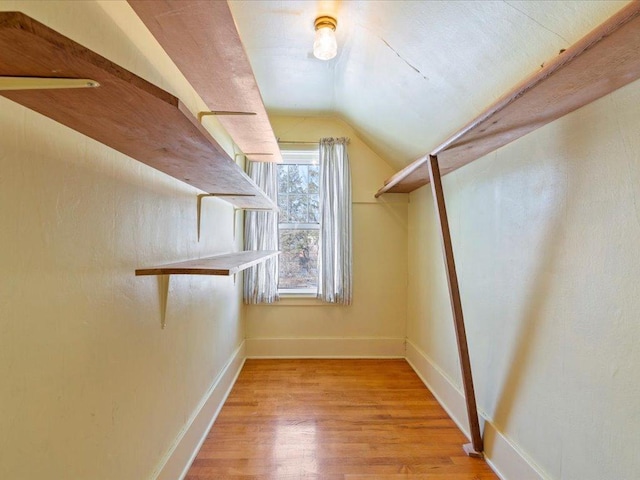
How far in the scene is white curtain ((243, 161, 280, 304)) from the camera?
3.08 m

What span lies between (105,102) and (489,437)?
226 cm

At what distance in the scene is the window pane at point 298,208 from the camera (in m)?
3.34

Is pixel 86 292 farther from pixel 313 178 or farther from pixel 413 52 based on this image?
pixel 313 178

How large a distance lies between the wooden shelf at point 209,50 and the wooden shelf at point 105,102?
16.1 inches

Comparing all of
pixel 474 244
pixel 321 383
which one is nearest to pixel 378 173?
pixel 474 244

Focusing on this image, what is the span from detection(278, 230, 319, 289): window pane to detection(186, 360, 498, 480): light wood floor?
36.8 inches

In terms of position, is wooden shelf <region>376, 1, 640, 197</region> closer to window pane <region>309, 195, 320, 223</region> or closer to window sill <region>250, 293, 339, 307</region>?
window pane <region>309, 195, 320, 223</region>

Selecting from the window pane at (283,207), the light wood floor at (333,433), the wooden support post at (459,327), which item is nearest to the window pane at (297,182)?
the window pane at (283,207)

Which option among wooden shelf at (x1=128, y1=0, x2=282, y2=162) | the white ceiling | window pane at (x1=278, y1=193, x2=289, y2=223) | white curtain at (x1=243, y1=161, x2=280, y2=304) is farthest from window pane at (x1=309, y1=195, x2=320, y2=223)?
wooden shelf at (x1=128, y1=0, x2=282, y2=162)

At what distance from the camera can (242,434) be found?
6.37 ft

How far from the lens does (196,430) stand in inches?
69.4

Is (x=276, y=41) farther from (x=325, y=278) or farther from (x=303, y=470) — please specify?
(x=303, y=470)

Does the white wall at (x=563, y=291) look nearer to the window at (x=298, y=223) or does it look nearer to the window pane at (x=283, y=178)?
the window at (x=298, y=223)

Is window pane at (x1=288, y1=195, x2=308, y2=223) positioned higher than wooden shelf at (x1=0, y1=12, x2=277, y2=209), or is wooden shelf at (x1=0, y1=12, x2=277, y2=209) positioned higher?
window pane at (x1=288, y1=195, x2=308, y2=223)
